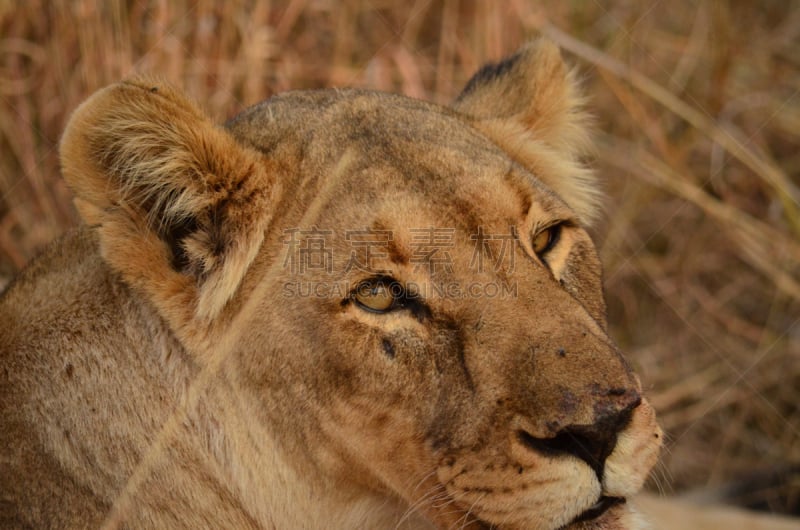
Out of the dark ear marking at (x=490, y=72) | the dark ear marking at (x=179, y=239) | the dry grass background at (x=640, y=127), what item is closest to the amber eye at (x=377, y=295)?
the dark ear marking at (x=179, y=239)

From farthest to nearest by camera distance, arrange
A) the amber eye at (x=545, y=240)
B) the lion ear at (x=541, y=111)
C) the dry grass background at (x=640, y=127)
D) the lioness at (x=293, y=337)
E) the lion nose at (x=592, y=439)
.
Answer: the dry grass background at (x=640, y=127) → the lion ear at (x=541, y=111) → the amber eye at (x=545, y=240) → the lioness at (x=293, y=337) → the lion nose at (x=592, y=439)

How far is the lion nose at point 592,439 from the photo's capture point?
92.4 inches

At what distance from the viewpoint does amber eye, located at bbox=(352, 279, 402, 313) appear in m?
2.62

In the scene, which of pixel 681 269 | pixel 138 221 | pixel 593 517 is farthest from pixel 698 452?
pixel 138 221

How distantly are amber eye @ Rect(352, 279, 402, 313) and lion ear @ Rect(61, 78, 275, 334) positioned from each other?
1.07 feet

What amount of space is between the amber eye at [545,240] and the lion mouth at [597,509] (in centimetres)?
73

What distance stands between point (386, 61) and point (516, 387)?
386 centimetres

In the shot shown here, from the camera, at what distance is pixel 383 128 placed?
2.91 m

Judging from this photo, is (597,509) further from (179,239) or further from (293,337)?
(179,239)

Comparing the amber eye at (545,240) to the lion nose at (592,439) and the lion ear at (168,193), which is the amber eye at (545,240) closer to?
the lion nose at (592,439)

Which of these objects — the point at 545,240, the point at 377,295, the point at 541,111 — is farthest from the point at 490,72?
the point at 377,295

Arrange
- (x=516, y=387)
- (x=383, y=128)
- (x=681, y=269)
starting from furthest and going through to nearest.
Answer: (x=681, y=269), (x=383, y=128), (x=516, y=387)

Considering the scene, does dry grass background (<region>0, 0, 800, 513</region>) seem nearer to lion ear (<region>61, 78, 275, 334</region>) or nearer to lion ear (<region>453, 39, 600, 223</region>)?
lion ear (<region>453, 39, 600, 223</region>)

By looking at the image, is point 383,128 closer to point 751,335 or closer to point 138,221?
point 138,221
